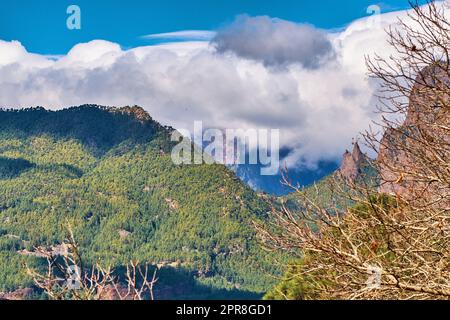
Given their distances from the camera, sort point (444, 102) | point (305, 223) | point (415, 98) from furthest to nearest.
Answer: point (415, 98)
point (444, 102)
point (305, 223)

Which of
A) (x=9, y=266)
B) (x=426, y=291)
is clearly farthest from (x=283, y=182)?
(x=9, y=266)

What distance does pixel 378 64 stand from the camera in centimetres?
994

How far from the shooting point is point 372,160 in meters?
9.75

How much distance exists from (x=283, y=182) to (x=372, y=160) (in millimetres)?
1774

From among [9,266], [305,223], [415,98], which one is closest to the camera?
[305,223]
